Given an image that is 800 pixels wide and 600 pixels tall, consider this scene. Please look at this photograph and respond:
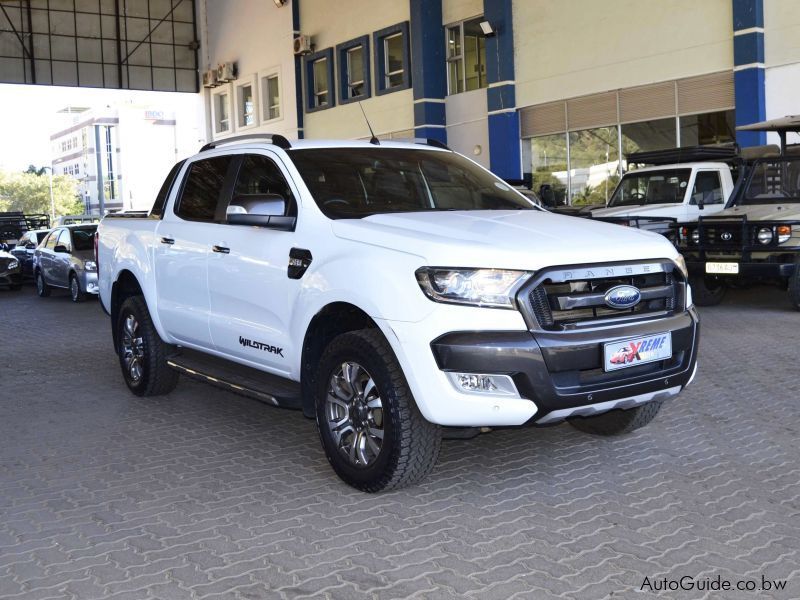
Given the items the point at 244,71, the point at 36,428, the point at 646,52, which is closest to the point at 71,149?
the point at 244,71

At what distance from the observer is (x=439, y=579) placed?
373 centimetres

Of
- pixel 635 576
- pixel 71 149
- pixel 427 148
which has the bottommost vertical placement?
pixel 635 576

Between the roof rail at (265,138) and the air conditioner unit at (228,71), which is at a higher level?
the air conditioner unit at (228,71)

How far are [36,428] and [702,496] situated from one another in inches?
183

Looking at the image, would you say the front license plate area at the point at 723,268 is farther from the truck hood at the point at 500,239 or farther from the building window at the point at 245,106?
the building window at the point at 245,106

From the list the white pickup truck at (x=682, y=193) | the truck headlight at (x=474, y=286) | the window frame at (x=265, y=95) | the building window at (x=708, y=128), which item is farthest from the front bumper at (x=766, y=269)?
Answer: the window frame at (x=265, y=95)

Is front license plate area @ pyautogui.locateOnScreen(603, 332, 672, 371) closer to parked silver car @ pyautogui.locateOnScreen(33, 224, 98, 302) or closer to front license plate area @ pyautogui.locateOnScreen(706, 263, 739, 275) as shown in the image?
front license plate area @ pyautogui.locateOnScreen(706, 263, 739, 275)

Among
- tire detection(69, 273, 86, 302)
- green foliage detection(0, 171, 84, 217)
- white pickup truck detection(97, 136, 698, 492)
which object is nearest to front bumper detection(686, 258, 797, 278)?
white pickup truck detection(97, 136, 698, 492)

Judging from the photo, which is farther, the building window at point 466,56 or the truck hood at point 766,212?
the building window at point 466,56

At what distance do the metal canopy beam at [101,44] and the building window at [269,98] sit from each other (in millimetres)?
5213

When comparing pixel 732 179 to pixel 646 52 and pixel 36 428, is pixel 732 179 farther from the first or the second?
pixel 36 428

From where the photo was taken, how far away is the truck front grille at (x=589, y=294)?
440 centimetres

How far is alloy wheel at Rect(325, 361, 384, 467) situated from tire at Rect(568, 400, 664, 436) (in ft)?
4.48

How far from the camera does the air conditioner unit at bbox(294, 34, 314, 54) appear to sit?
3102 centimetres
